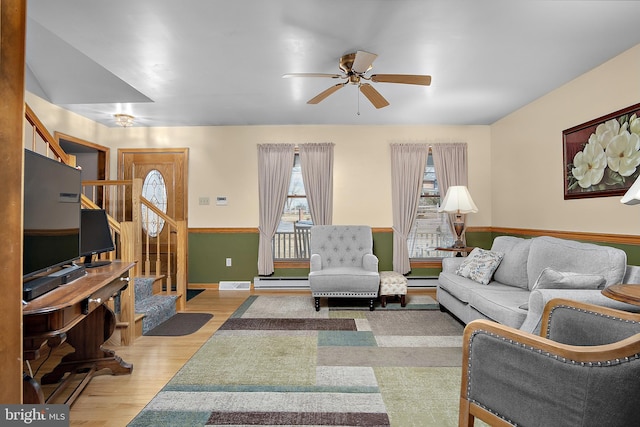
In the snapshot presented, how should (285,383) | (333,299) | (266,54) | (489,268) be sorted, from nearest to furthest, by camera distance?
(285,383)
(266,54)
(489,268)
(333,299)

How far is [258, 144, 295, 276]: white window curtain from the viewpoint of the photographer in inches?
196

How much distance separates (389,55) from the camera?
2846mm

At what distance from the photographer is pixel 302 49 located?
8.90 ft

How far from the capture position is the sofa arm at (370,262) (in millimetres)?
4109

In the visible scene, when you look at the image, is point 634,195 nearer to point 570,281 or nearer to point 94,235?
point 570,281

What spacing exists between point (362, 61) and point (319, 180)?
2.58m

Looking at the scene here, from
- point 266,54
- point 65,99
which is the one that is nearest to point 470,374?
point 266,54

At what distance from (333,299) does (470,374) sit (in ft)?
10.4

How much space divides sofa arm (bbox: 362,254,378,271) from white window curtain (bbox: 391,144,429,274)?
87 centimetres

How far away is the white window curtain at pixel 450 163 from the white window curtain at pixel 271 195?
215cm

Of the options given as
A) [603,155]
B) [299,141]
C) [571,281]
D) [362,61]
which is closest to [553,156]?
[603,155]

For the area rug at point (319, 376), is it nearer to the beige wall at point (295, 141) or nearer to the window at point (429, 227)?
Answer: the window at point (429, 227)

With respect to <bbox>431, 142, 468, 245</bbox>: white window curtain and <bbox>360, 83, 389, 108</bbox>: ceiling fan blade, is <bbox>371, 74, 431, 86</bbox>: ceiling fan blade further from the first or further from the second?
<bbox>431, 142, 468, 245</bbox>: white window curtain

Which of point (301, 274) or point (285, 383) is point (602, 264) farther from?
point (301, 274)
